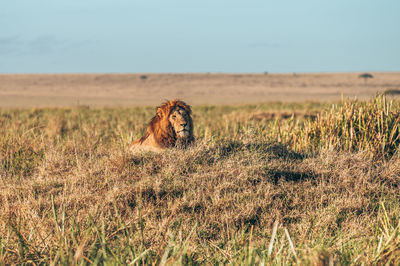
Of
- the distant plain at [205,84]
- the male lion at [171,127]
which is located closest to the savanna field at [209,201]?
the male lion at [171,127]

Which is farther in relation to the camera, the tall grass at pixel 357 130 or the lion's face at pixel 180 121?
the tall grass at pixel 357 130

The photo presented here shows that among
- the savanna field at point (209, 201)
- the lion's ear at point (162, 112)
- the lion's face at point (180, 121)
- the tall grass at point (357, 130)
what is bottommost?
the savanna field at point (209, 201)

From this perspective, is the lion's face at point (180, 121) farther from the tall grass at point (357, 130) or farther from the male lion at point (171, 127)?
the tall grass at point (357, 130)

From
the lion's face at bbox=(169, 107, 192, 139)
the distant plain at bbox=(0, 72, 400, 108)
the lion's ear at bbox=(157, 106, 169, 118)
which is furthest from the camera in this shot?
the distant plain at bbox=(0, 72, 400, 108)

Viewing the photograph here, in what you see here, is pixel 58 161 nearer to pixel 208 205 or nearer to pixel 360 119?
pixel 208 205

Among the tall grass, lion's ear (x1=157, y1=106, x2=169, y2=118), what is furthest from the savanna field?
lion's ear (x1=157, y1=106, x2=169, y2=118)

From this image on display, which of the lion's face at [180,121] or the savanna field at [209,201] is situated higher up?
the lion's face at [180,121]

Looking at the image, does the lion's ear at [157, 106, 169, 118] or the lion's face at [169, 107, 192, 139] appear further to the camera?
the lion's ear at [157, 106, 169, 118]

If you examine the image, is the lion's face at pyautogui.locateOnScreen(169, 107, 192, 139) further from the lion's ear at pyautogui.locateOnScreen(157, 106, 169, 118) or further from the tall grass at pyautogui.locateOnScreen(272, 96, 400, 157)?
the tall grass at pyautogui.locateOnScreen(272, 96, 400, 157)

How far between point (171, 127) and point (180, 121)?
0.21 meters

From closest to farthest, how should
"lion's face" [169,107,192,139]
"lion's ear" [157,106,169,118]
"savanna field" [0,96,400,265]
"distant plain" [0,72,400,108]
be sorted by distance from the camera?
1. "savanna field" [0,96,400,265]
2. "lion's face" [169,107,192,139]
3. "lion's ear" [157,106,169,118]
4. "distant plain" [0,72,400,108]

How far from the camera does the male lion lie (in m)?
6.12

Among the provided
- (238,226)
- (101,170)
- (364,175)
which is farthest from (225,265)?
(364,175)

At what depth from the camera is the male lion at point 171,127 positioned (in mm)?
6121
